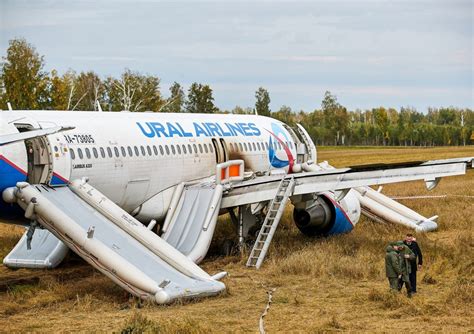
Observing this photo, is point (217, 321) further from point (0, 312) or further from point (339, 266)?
point (339, 266)

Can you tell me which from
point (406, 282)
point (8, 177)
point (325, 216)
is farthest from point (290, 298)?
point (325, 216)

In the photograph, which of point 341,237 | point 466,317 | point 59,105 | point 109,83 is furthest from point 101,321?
point 109,83

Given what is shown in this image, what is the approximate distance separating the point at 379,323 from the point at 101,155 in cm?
997

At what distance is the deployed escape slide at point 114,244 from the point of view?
19.4m

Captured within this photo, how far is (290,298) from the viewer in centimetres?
1978

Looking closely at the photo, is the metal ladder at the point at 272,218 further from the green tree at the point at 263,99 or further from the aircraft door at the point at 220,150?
the green tree at the point at 263,99

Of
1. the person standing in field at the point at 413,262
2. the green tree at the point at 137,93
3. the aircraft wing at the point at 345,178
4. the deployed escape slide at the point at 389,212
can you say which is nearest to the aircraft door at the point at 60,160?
the aircraft wing at the point at 345,178

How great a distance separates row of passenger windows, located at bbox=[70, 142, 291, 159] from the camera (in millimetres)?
23625

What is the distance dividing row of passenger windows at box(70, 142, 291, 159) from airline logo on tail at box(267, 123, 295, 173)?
0.57 meters

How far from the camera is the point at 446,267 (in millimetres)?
23484

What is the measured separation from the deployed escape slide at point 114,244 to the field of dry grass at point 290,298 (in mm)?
420

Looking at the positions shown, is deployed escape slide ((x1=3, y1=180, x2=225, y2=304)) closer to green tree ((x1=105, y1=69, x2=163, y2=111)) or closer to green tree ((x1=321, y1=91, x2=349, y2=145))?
green tree ((x1=105, y1=69, x2=163, y2=111))

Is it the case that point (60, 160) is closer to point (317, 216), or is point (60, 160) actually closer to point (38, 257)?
point (38, 257)

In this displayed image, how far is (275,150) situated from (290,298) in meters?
13.5
